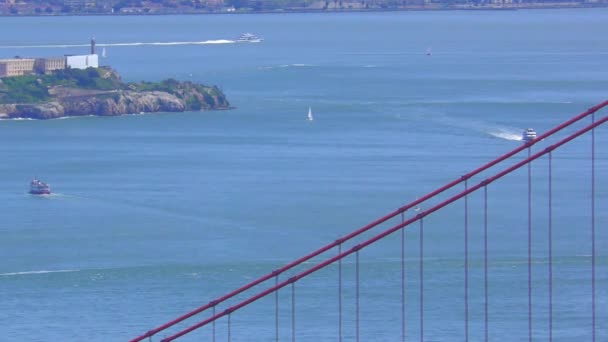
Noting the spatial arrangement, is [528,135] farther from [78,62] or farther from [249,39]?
[249,39]

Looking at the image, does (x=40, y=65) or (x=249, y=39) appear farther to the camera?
(x=249, y=39)

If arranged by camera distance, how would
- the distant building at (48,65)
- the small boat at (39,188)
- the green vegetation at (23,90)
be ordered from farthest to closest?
the distant building at (48,65), the green vegetation at (23,90), the small boat at (39,188)

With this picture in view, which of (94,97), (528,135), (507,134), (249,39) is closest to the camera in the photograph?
(528,135)

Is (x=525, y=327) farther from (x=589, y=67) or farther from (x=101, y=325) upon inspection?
(x=589, y=67)

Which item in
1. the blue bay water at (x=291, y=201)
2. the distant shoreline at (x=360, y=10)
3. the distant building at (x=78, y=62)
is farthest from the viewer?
the distant shoreline at (x=360, y=10)

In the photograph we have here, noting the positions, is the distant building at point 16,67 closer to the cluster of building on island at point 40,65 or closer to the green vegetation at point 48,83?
the cluster of building on island at point 40,65

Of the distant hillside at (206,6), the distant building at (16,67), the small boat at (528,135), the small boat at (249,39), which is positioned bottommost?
A: the small boat at (528,135)

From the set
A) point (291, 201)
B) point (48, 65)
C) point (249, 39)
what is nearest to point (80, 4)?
point (249, 39)

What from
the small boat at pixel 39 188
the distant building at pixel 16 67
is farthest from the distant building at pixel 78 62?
the small boat at pixel 39 188
